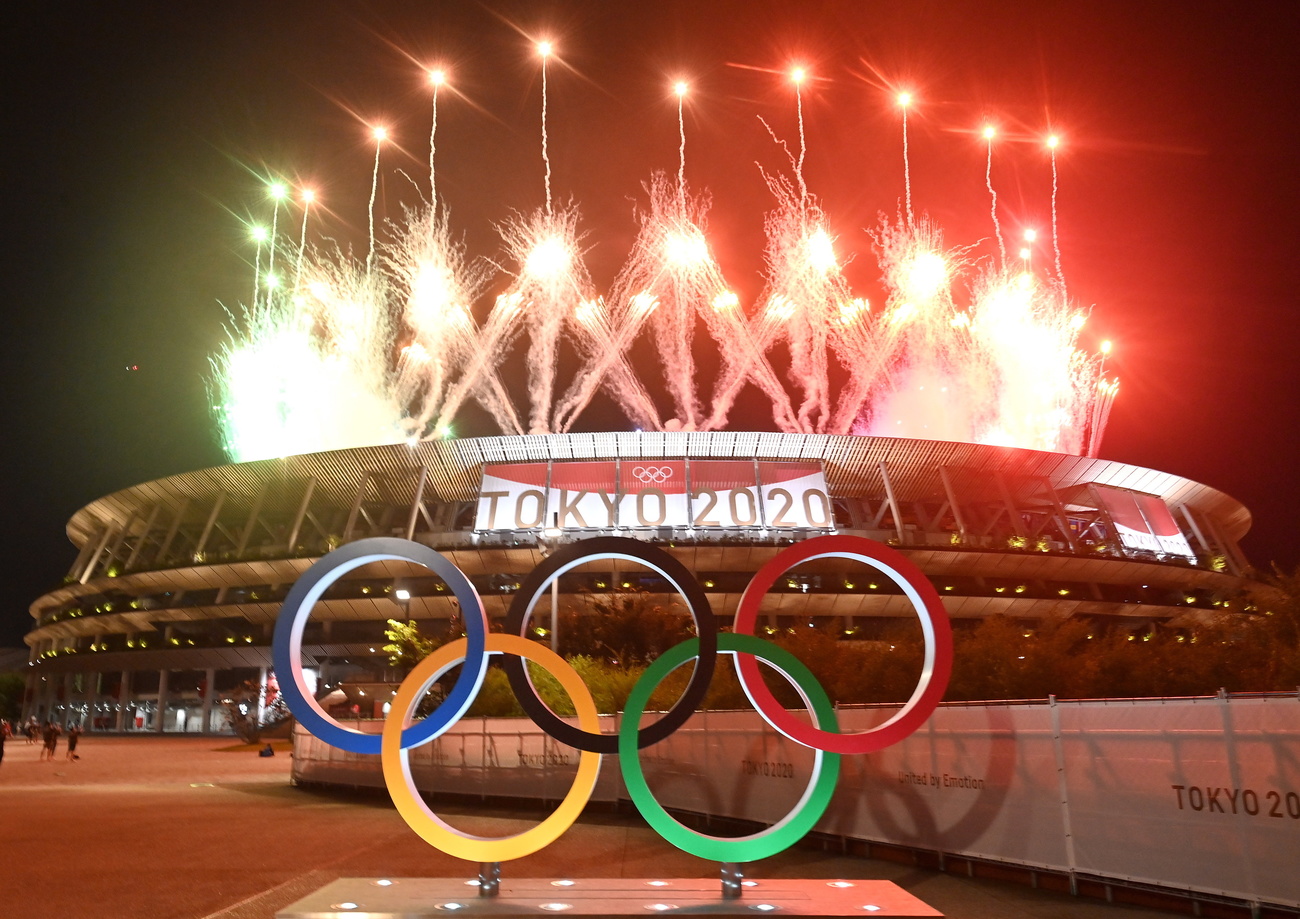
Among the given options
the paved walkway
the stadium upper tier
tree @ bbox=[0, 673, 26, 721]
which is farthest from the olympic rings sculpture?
tree @ bbox=[0, 673, 26, 721]

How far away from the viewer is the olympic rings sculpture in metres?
8.79

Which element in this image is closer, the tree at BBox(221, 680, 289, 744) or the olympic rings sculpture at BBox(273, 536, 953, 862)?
the olympic rings sculpture at BBox(273, 536, 953, 862)

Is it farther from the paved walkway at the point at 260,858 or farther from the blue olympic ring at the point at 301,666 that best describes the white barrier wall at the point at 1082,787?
the blue olympic ring at the point at 301,666

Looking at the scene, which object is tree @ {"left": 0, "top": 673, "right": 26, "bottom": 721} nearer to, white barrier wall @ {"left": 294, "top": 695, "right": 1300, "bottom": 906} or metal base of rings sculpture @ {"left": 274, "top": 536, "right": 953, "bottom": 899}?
white barrier wall @ {"left": 294, "top": 695, "right": 1300, "bottom": 906}

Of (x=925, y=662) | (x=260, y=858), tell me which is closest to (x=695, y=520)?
(x=260, y=858)

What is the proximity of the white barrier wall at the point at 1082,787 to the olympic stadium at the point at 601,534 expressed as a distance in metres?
33.1

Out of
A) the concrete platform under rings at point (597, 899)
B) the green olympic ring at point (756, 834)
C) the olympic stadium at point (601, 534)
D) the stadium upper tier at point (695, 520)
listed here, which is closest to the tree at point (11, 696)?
the olympic stadium at point (601, 534)

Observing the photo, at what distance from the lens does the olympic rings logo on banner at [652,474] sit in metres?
51.6

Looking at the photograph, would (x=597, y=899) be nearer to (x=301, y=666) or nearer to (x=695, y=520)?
(x=301, y=666)

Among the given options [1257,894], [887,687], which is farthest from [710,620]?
[887,687]

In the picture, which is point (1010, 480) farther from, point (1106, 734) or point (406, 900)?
point (406, 900)

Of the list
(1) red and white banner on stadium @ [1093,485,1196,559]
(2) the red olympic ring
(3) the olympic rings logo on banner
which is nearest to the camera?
(2) the red olympic ring

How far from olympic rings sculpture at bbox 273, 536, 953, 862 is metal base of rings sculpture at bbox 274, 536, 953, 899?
0.01 meters

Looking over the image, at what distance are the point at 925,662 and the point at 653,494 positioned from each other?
40.7m
